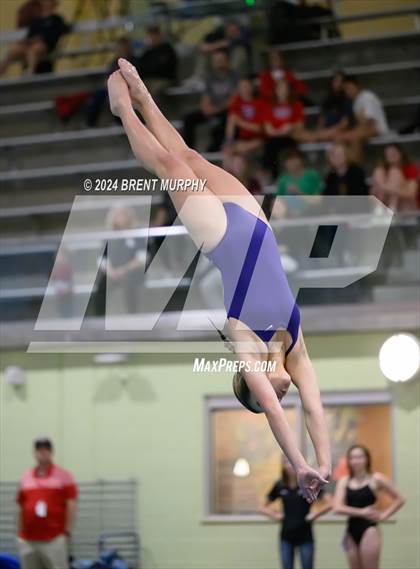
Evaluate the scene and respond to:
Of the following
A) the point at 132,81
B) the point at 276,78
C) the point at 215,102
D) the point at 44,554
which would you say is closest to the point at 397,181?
the point at 276,78

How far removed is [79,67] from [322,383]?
3.50 m

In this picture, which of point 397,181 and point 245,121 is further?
point 245,121

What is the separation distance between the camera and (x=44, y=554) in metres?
7.38

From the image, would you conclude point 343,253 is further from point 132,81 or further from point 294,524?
point 132,81

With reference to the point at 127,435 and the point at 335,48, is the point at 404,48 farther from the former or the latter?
the point at 127,435

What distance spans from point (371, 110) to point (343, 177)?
918 mm

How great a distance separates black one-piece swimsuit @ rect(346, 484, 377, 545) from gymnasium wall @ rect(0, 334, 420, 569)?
1.64ft

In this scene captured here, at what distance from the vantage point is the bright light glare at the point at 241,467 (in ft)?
25.8

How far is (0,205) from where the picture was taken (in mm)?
9297

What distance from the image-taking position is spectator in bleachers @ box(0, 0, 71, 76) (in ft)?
32.6

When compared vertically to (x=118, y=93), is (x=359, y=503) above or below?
below

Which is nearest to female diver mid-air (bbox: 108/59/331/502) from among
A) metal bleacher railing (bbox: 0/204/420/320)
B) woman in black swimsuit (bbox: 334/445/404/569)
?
metal bleacher railing (bbox: 0/204/420/320)

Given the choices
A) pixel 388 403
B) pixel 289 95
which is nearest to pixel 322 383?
pixel 388 403

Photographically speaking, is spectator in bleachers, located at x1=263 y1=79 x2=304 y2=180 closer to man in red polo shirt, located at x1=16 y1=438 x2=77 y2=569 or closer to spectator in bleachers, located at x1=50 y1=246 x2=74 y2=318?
spectator in bleachers, located at x1=50 y1=246 x2=74 y2=318
